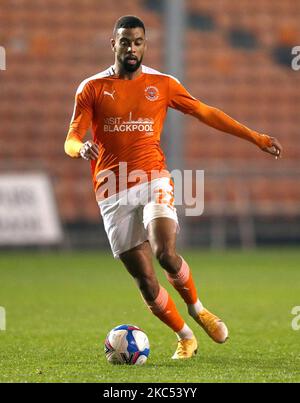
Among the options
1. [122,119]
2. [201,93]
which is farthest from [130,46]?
[201,93]

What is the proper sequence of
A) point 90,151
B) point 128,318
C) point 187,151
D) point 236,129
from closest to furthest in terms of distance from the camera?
point 90,151 < point 236,129 < point 128,318 < point 187,151

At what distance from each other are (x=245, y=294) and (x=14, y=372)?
16.2 feet

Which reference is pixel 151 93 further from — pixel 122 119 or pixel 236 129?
pixel 236 129

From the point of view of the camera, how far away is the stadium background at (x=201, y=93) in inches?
642

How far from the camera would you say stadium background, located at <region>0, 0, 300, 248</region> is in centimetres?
1631

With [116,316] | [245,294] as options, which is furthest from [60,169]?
[116,316]

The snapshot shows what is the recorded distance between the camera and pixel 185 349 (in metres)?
5.92

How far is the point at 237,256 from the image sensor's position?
14531mm

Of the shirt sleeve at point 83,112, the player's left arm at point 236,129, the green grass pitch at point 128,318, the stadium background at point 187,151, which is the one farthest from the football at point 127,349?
the stadium background at point 187,151

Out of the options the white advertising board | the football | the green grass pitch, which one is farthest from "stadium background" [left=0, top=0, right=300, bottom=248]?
the football

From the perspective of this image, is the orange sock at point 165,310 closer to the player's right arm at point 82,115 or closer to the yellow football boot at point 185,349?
the yellow football boot at point 185,349

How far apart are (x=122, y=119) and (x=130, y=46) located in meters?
0.41

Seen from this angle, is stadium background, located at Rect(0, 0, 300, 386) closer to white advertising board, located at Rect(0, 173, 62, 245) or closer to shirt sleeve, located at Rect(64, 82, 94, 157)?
white advertising board, located at Rect(0, 173, 62, 245)

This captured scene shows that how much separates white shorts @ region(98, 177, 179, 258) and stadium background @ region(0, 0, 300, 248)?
32.5 ft
